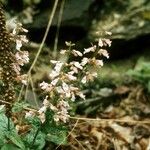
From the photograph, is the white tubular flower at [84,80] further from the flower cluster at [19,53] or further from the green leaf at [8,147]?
the green leaf at [8,147]

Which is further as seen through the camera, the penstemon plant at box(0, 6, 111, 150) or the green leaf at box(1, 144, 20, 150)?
the green leaf at box(1, 144, 20, 150)

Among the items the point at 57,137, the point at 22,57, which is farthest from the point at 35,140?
the point at 22,57

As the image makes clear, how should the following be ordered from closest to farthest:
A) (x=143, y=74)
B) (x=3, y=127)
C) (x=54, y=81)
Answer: (x=54, y=81), (x=3, y=127), (x=143, y=74)

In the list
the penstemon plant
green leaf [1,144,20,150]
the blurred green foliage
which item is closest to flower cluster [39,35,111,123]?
the penstemon plant

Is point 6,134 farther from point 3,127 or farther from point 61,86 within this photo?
point 61,86

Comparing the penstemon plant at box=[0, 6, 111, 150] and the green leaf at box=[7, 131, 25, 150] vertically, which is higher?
the penstemon plant at box=[0, 6, 111, 150]

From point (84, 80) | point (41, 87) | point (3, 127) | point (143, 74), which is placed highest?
point (143, 74)

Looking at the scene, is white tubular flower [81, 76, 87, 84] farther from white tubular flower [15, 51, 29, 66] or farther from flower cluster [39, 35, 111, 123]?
white tubular flower [15, 51, 29, 66]

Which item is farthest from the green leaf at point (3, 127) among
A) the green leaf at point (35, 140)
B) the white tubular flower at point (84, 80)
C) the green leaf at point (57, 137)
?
the white tubular flower at point (84, 80)
